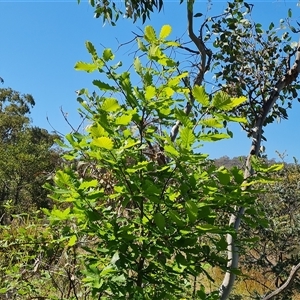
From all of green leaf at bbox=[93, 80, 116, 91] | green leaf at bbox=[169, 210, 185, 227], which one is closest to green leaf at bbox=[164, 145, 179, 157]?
green leaf at bbox=[169, 210, 185, 227]

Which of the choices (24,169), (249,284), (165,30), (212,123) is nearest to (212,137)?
(212,123)

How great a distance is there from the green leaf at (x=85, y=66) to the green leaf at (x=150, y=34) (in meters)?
0.20

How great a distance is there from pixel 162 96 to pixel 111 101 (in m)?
0.23

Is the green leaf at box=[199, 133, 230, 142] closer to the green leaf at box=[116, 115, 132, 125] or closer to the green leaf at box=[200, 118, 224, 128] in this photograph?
the green leaf at box=[200, 118, 224, 128]

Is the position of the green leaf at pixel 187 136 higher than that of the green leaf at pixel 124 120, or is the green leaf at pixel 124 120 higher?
the green leaf at pixel 124 120

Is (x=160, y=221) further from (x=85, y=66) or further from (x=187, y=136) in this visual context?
(x=85, y=66)

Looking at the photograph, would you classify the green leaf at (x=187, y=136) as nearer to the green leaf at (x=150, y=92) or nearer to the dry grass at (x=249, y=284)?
the green leaf at (x=150, y=92)

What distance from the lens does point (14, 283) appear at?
215 cm

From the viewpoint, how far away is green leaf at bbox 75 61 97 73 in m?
1.37

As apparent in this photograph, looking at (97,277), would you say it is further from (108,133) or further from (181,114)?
(181,114)

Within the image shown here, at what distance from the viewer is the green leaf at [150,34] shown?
141 centimetres

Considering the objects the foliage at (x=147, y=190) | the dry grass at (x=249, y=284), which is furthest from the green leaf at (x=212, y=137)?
the dry grass at (x=249, y=284)

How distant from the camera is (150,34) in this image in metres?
1.42

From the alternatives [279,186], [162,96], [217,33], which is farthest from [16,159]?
[162,96]
